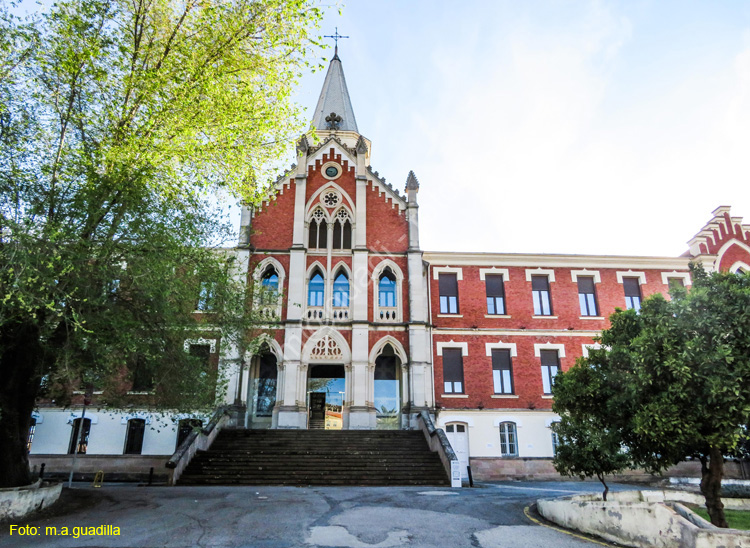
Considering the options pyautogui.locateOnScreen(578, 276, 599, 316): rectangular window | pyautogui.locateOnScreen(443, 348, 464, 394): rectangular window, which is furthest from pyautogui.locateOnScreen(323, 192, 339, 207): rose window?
pyautogui.locateOnScreen(578, 276, 599, 316): rectangular window

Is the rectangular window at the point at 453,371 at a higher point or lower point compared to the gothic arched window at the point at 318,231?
lower

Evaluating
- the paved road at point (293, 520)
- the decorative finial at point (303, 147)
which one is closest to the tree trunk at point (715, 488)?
the paved road at point (293, 520)

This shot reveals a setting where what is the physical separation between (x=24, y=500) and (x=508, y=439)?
1922cm

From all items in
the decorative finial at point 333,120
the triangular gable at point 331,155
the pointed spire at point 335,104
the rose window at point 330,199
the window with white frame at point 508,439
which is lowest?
the window with white frame at point 508,439

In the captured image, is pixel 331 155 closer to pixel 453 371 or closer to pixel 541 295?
pixel 453 371

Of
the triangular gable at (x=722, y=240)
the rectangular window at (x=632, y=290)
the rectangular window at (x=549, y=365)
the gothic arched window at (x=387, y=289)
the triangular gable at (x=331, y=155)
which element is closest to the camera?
the rectangular window at (x=549, y=365)

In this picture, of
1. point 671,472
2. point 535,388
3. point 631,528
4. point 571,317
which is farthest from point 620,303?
point 631,528

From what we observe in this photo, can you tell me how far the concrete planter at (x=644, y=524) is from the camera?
22.4ft

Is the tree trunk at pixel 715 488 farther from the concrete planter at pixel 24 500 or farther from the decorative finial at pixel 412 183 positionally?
the decorative finial at pixel 412 183

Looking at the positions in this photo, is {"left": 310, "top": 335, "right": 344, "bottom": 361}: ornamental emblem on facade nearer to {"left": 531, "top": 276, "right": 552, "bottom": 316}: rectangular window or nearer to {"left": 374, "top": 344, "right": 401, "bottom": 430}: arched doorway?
{"left": 374, "top": 344, "right": 401, "bottom": 430}: arched doorway

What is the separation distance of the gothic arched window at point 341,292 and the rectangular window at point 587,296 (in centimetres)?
1218

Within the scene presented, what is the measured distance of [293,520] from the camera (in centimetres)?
1001

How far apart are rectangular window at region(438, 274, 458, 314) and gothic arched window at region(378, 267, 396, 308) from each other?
8.30 feet

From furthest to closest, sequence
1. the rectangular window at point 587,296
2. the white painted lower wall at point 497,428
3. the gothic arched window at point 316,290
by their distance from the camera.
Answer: the rectangular window at point 587,296
the gothic arched window at point 316,290
the white painted lower wall at point 497,428
